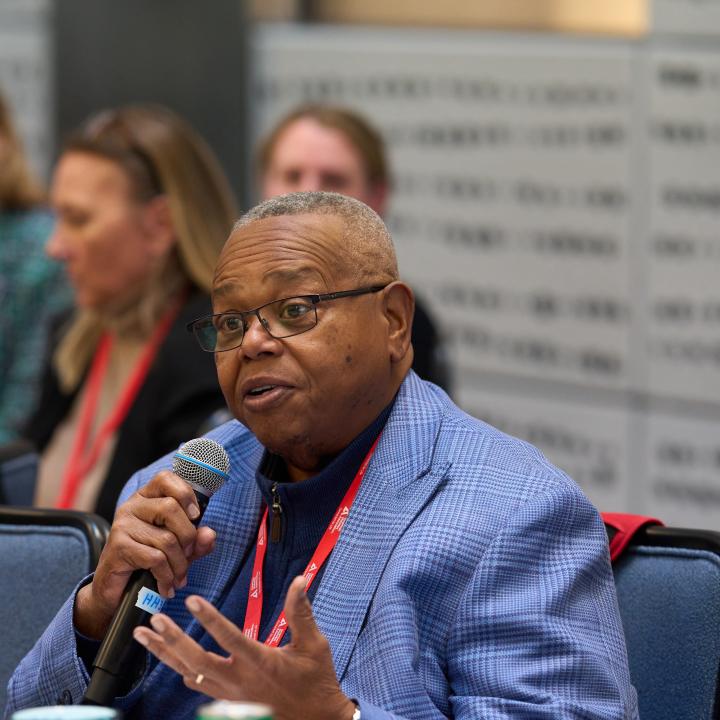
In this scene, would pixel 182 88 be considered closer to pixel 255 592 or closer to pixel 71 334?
pixel 71 334

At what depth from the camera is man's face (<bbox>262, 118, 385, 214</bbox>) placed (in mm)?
4336

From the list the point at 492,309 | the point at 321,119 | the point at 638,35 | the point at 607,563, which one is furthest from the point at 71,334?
the point at 607,563

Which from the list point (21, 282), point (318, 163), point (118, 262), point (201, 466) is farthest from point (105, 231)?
point (201, 466)

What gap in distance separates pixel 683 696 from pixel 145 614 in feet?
2.83

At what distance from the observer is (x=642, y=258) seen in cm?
476

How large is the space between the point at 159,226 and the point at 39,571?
1.64m

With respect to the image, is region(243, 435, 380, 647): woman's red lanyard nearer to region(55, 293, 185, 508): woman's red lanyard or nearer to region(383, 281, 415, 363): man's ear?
region(383, 281, 415, 363): man's ear

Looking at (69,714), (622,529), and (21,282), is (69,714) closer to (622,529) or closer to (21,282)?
(622,529)

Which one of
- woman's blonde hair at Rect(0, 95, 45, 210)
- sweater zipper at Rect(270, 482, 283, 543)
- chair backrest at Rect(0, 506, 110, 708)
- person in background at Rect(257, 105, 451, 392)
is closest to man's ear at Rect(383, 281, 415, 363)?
sweater zipper at Rect(270, 482, 283, 543)

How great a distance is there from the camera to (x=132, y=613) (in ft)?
6.60

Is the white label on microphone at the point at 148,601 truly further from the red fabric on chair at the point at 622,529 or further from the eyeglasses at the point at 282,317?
the red fabric on chair at the point at 622,529

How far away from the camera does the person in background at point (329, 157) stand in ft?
14.2

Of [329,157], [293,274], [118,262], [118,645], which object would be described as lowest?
[118,262]

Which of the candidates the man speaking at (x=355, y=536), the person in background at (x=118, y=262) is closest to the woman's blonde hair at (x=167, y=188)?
A: the person in background at (x=118, y=262)
